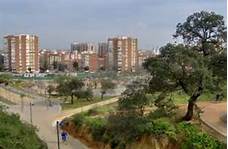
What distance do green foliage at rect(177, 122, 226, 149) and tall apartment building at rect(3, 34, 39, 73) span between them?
81.0m

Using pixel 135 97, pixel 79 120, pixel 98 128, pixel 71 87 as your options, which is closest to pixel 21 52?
pixel 71 87

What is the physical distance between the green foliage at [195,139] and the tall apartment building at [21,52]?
8103 cm

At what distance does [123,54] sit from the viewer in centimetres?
9944

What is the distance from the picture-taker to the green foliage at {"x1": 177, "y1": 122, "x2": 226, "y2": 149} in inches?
640

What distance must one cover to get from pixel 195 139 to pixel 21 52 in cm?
8320

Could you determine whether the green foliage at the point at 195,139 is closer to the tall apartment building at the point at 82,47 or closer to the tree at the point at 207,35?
the tree at the point at 207,35

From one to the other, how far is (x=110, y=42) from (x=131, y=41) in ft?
22.9

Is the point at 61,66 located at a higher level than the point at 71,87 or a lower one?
higher

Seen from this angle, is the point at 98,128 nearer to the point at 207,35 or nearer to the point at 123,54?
the point at 207,35

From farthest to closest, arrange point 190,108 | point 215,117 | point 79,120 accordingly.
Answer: point 79,120
point 190,108
point 215,117

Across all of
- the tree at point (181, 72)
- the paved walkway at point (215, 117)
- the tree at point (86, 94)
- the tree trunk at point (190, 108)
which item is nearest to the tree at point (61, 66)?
the tree at point (86, 94)

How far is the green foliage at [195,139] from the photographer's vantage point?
16.2 meters

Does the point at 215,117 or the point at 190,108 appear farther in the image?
the point at 190,108

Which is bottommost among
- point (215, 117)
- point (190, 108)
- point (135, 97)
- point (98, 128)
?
point (98, 128)
